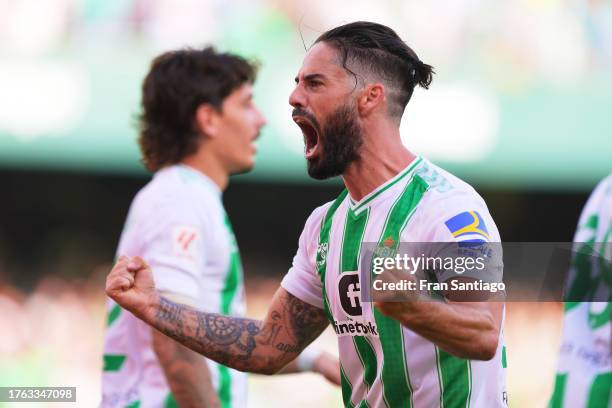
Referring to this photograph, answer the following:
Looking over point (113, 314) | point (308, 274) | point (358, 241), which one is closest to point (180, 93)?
point (113, 314)

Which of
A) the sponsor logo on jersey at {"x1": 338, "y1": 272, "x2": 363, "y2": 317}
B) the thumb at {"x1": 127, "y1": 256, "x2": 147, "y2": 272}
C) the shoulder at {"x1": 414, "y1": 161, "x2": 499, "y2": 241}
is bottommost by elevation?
the sponsor logo on jersey at {"x1": 338, "y1": 272, "x2": 363, "y2": 317}

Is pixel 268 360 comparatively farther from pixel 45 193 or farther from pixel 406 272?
pixel 45 193

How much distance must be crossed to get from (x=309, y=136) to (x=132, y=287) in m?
0.85

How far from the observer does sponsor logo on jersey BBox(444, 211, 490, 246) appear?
3.47 meters

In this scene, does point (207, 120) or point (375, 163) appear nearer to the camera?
point (375, 163)

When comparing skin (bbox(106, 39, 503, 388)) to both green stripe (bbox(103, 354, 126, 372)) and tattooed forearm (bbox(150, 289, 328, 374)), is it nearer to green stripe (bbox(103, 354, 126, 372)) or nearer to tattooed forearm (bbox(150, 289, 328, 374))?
tattooed forearm (bbox(150, 289, 328, 374))

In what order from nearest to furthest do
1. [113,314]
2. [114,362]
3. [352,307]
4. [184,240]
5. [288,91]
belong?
1. [352,307]
2. [184,240]
3. [114,362]
4. [113,314]
5. [288,91]

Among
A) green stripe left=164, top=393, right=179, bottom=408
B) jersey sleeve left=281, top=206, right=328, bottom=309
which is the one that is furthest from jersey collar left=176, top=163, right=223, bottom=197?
jersey sleeve left=281, top=206, right=328, bottom=309

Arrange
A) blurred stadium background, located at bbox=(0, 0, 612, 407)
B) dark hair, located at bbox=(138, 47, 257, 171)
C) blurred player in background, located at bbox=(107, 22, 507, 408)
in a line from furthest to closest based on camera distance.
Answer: blurred stadium background, located at bbox=(0, 0, 612, 407) → dark hair, located at bbox=(138, 47, 257, 171) → blurred player in background, located at bbox=(107, 22, 507, 408)

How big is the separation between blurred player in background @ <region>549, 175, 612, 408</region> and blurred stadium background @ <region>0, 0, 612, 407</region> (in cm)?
816

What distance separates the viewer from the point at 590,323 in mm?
5145

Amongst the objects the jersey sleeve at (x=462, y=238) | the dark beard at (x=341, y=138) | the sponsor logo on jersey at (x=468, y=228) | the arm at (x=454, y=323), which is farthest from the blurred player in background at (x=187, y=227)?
the arm at (x=454, y=323)

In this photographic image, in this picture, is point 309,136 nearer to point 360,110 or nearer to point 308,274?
point 360,110

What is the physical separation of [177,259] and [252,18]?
9525mm
